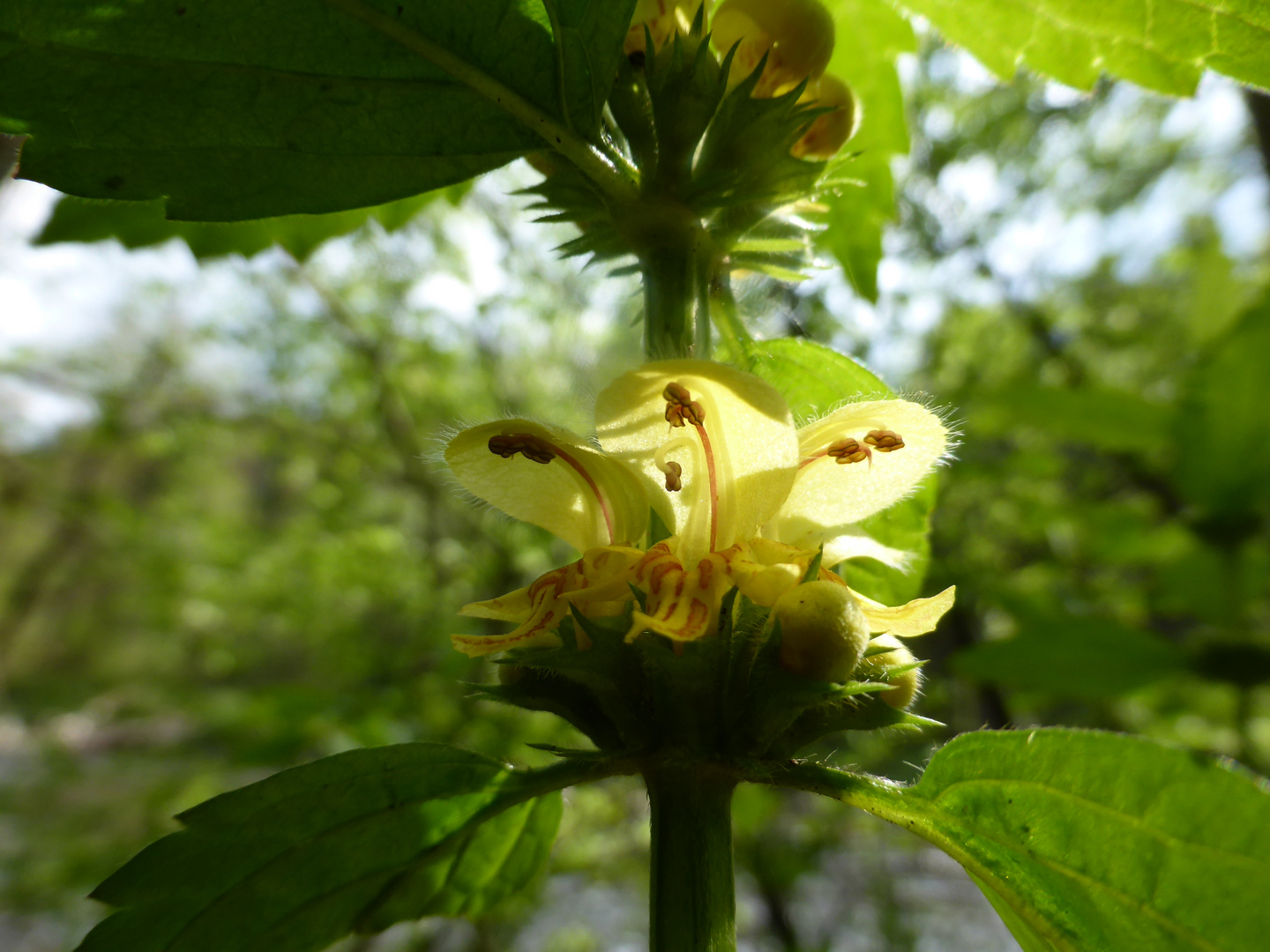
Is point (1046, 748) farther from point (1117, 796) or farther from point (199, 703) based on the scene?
point (199, 703)

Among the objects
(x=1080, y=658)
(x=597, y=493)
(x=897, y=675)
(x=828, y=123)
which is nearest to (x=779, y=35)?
(x=828, y=123)

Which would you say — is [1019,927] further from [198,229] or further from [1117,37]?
[198,229]

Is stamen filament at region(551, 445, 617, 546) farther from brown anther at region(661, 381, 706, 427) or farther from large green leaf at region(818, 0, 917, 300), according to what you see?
large green leaf at region(818, 0, 917, 300)

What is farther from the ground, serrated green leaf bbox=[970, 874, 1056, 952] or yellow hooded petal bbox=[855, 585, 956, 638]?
yellow hooded petal bbox=[855, 585, 956, 638]

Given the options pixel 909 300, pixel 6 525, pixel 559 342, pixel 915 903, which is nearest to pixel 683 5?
pixel 909 300

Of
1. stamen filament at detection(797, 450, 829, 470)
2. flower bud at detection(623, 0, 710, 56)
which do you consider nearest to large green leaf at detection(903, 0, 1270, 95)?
flower bud at detection(623, 0, 710, 56)

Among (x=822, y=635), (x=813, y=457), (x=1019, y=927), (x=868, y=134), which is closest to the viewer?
(x=822, y=635)
